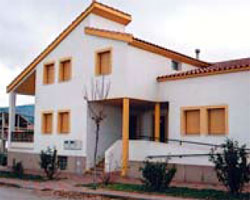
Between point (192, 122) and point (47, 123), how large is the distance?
9.43 m

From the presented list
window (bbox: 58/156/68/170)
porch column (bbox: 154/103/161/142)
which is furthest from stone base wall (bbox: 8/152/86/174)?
porch column (bbox: 154/103/161/142)

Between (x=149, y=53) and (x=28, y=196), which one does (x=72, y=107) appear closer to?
(x=149, y=53)

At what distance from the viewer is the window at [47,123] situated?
25.5 meters

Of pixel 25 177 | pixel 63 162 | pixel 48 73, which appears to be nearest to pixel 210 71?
pixel 63 162

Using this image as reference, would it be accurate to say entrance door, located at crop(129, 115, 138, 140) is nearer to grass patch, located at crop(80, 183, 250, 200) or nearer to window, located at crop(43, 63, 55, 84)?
window, located at crop(43, 63, 55, 84)

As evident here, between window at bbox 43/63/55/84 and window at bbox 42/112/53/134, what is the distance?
1946 millimetres

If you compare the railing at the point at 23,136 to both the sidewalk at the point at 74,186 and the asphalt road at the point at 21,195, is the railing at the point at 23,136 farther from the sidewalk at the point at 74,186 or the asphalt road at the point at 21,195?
the asphalt road at the point at 21,195

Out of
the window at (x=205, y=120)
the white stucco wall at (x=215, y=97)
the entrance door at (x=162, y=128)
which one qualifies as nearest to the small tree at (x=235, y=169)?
the white stucco wall at (x=215, y=97)

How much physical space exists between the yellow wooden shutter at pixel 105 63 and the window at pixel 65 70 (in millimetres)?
2776

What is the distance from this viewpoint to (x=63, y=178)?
819 inches

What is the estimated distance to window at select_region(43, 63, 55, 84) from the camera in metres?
25.8

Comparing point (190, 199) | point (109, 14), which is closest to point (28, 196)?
point (190, 199)

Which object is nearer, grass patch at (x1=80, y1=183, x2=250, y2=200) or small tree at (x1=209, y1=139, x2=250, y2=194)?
grass patch at (x1=80, y1=183, x2=250, y2=200)

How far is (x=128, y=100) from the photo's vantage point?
20.6 meters
